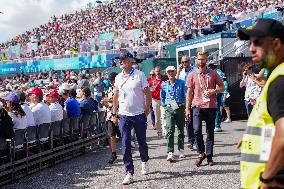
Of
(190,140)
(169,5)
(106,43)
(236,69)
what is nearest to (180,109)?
(190,140)

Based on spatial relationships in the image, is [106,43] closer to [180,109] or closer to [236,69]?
[236,69]

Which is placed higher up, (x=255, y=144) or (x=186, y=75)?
(x=186, y=75)

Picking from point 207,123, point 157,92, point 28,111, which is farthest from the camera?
point 157,92

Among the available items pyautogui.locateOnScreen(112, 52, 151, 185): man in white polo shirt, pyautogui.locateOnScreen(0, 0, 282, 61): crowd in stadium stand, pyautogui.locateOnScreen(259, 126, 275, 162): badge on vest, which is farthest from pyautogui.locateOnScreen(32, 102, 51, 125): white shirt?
pyautogui.locateOnScreen(0, 0, 282, 61): crowd in stadium stand

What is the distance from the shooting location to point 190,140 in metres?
9.35

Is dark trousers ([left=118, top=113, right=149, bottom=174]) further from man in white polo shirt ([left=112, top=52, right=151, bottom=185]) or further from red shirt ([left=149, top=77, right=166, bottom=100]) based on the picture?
red shirt ([left=149, top=77, right=166, bottom=100])

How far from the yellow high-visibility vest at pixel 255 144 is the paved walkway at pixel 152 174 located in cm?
368

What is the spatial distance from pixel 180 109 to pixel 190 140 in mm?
1203

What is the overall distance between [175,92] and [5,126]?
3.11 meters

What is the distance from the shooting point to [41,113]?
851 cm

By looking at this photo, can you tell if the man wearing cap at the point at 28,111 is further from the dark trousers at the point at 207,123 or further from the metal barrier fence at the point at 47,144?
the dark trousers at the point at 207,123

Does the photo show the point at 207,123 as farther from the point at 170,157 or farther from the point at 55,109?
the point at 55,109

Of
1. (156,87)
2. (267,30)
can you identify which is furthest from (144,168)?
(267,30)

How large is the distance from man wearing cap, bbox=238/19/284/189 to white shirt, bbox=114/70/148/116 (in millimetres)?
4309
